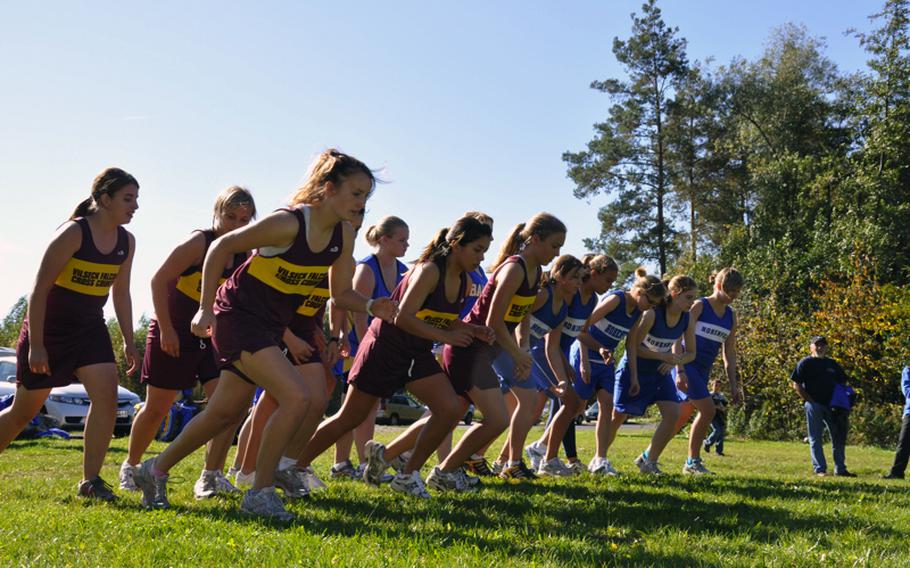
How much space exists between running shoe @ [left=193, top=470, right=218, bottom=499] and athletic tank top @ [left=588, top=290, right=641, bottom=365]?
4.18 m

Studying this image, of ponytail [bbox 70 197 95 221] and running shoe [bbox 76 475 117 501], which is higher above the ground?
ponytail [bbox 70 197 95 221]

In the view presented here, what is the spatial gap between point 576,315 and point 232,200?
142 inches

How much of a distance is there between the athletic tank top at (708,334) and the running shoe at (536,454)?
187 cm

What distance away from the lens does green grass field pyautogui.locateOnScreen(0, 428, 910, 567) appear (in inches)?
142

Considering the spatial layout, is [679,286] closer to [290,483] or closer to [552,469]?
[552,469]

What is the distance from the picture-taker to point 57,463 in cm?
947

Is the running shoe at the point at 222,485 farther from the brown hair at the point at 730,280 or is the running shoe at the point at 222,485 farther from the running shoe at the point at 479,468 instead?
the brown hair at the point at 730,280

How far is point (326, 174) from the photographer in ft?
16.0

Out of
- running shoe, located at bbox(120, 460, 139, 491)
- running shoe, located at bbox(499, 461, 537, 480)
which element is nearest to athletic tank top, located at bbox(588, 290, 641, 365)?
running shoe, located at bbox(499, 461, 537, 480)

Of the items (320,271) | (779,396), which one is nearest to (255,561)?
(320,271)

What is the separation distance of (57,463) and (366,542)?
690cm

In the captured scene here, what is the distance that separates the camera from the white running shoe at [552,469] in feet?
26.8

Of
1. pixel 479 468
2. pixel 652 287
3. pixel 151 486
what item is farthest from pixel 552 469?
pixel 151 486

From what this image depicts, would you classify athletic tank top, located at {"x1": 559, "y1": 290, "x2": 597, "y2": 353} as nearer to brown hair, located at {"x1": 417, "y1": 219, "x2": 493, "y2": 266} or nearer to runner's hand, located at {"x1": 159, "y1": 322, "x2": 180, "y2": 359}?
brown hair, located at {"x1": 417, "y1": 219, "x2": 493, "y2": 266}
